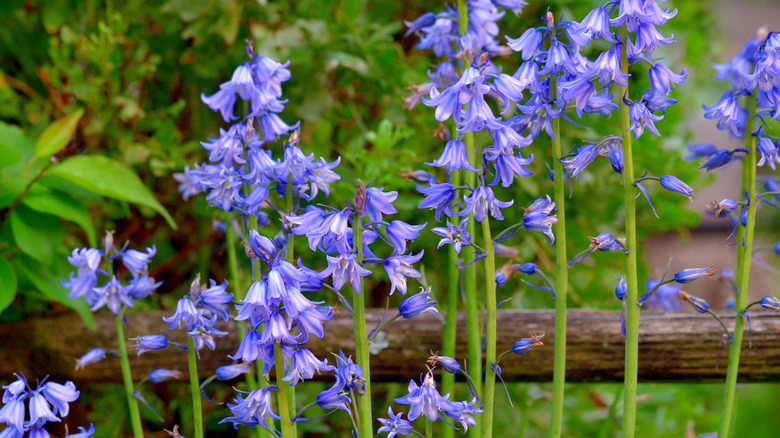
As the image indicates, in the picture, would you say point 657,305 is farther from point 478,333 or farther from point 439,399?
point 439,399

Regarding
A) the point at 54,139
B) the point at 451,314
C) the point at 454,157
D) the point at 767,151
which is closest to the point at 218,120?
the point at 54,139

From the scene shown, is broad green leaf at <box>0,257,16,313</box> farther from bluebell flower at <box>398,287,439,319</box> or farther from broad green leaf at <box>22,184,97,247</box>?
bluebell flower at <box>398,287,439,319</box>

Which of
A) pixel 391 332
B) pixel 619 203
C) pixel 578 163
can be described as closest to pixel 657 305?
pixel 619 203

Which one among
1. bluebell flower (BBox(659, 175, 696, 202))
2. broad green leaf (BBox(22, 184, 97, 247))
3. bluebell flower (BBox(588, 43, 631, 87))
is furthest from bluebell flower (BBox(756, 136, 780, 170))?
broad green leaf (BBox(22, 184, 97, 247))

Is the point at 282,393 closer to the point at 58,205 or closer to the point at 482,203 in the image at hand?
the point at 482,203

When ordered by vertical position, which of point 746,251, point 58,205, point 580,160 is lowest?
point 746,251

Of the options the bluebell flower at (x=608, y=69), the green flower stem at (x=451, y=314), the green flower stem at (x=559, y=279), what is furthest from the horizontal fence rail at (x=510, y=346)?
the bluebell flower at (x=608, y=69)
